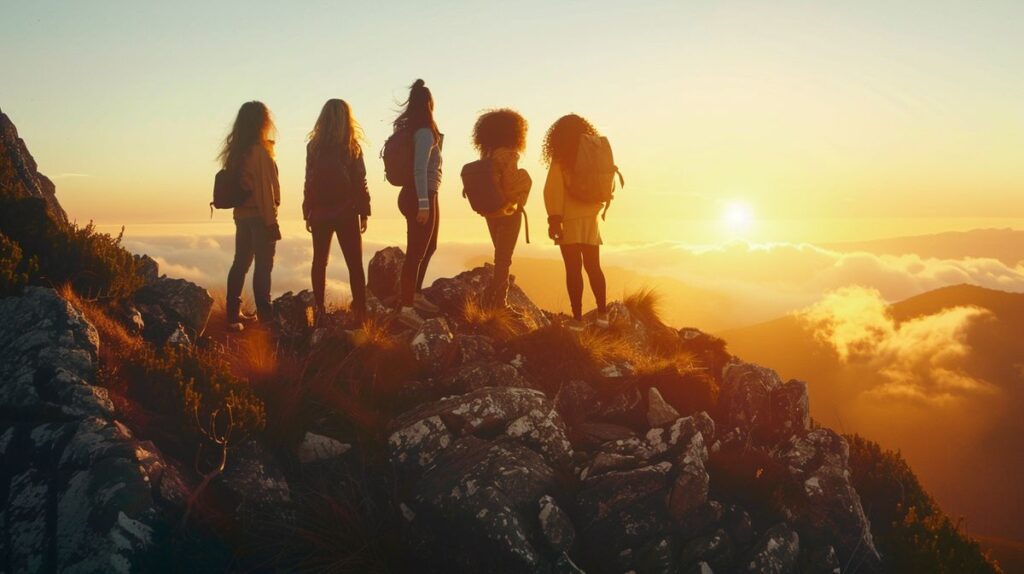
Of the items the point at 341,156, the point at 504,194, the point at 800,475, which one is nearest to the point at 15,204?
the point at 341,156

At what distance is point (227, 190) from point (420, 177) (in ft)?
7.67

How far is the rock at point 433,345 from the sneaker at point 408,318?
496 mm

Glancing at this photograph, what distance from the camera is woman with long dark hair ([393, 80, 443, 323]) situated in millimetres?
8930

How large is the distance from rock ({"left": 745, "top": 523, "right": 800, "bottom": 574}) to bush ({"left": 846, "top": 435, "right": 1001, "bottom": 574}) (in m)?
1.56

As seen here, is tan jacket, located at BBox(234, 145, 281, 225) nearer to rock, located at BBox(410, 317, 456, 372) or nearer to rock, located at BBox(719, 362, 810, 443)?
rock, located at BBox(410, 317, 456, 372)

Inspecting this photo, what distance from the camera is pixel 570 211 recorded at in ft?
33.8

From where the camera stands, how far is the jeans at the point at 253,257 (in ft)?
29.9

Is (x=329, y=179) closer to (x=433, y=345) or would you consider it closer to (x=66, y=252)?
(x=433, y=345)

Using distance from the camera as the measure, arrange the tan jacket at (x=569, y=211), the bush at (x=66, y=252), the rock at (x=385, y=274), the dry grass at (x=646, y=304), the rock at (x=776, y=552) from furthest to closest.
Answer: the dry grass at (x=646, y=304) → the rock at (x=385, y=274) → the tan jacket at (x=569, y=211) → the bush at (x=66, y=252) → the rock at (x=776, y=552)

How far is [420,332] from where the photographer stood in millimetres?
9453

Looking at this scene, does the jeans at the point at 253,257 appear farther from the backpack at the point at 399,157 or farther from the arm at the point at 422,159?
the arm at the point at 422,159

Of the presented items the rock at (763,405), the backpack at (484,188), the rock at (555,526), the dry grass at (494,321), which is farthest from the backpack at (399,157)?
the rock at (763,405)

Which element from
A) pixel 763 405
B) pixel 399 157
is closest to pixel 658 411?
pixel 763 405

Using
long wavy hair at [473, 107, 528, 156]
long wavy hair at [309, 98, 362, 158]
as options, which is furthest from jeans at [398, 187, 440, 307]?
long wavy hair at [473, 107, 528, 156]
